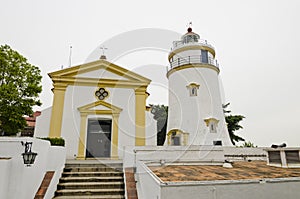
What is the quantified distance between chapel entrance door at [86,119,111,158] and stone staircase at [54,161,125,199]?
3199mm

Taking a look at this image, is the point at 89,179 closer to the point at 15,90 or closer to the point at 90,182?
the point at 90,182

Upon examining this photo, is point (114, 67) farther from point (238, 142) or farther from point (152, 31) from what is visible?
point (238, 142)

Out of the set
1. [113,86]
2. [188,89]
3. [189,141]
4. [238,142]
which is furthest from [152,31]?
[238,142]

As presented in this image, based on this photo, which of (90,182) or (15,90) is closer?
(90,182)

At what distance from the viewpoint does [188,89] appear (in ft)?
47.5

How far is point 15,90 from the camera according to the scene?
749cm

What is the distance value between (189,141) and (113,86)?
6603 millimetres

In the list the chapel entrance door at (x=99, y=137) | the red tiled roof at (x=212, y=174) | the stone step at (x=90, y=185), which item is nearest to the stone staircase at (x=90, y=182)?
the stone step at (x=90, y=185)

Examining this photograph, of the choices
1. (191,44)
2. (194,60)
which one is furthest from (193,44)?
(194,60)

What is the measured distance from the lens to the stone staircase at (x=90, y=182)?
5289mm

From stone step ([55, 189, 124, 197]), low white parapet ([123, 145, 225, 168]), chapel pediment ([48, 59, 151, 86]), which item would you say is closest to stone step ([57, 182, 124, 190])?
stone step ([55, 189, 124, 197])

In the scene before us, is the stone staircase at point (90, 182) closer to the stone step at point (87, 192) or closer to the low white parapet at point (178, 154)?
the stone step at point (87, 192)

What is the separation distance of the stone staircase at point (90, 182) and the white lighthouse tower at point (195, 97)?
784 centimetres

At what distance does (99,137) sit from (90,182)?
15.3 ft
